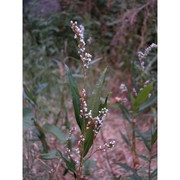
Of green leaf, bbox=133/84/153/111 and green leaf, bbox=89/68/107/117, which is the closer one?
green leaf, bbox=89/68/107/117

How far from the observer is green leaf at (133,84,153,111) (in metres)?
0.80

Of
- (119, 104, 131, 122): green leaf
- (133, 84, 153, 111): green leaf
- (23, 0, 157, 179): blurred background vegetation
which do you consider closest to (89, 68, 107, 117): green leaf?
(133, 84, 153, 111): green leaf

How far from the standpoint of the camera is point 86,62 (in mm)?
649

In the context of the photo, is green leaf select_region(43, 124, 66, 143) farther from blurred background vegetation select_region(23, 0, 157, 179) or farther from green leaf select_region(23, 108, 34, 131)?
blurred background vegetation select_region(23, 0, 157, 179)

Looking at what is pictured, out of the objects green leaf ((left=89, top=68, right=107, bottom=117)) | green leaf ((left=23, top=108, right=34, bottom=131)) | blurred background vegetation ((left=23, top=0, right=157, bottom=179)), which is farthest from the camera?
blurred background vegetation ((left=23, top=0, right=157, bottom=179))

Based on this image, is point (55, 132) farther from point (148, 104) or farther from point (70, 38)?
→ point (70, 38)

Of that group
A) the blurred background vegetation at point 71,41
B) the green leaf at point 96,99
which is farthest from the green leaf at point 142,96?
the blurred background vegetation at point 71,41

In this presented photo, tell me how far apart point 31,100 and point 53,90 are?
0.84 meters

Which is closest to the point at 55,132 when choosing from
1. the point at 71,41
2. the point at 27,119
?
the point at 27,119

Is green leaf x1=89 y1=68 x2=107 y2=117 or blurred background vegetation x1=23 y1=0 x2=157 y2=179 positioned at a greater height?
blurred background vegetation x1=23 y1=0 x2=157 y2=179
